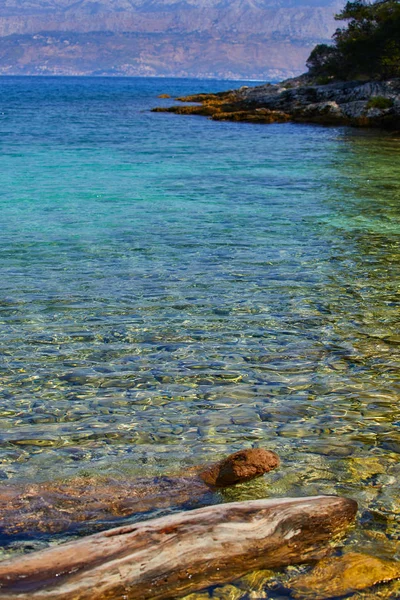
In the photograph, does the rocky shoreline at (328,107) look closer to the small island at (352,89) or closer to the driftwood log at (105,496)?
the small island at (352,89)

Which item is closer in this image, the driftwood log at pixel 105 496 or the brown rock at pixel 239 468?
the driftwood log at pixel 105 496

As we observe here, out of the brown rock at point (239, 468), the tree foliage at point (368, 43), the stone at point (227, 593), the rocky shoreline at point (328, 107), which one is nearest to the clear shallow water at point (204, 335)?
the brown rock at point (239, 468)

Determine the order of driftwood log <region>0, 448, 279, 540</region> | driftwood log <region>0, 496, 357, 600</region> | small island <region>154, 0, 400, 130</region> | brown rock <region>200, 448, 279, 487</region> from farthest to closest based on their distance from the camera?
small island <region>154, 0, 400, 130</region> < brown rock <region>200, 448, 279, 487</region> < driftwood log <region>0, 448, 279, 540</region> < driftwood log <region>0, 496, 357, 600</region>

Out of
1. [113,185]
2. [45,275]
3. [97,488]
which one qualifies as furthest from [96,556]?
[113,185]

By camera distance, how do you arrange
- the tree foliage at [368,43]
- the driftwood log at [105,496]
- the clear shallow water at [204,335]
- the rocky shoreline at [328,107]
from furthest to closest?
1. the tree foliage at [368,43]
2. the rocky shoreline at [328,107]
3. the clear shallow water at [204,335]
4. the driftwood log at [105,496]

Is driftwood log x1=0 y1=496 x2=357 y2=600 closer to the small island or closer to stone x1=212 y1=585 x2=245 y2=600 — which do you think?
stone x1=212 y1=585 x2=245 y2=600

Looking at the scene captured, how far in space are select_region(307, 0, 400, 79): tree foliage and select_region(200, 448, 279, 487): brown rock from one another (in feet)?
187

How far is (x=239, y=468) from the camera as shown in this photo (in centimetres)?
517

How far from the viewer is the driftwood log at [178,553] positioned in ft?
11.8

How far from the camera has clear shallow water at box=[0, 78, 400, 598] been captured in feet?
19.0

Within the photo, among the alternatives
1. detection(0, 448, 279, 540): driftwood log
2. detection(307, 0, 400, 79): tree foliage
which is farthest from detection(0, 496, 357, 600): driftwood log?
detection(307, 0, 400, 79): tree foliage

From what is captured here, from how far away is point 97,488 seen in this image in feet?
16.8

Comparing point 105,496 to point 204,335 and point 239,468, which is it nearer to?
point 239,468

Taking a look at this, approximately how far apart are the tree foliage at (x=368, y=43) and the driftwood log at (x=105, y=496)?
57.1m
